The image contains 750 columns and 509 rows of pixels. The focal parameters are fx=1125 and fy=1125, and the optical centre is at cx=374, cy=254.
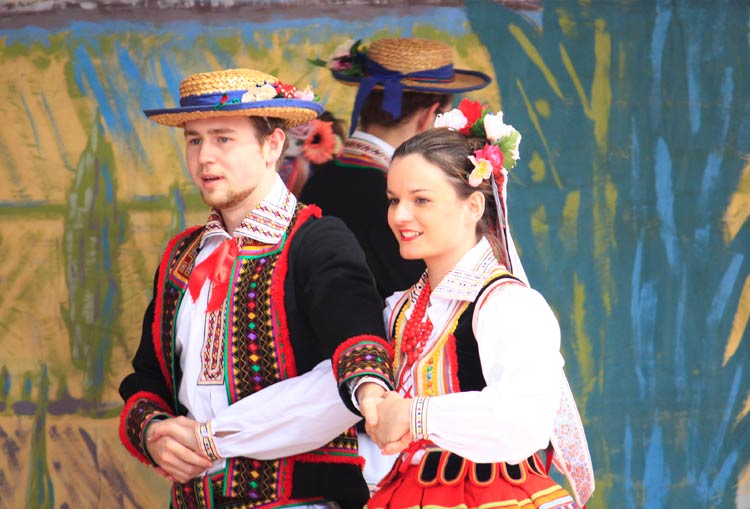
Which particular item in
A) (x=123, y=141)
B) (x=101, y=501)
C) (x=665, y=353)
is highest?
(x=123, y=141)

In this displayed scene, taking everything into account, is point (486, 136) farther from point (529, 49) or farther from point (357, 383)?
point (529, 49)

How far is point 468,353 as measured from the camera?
8.97 feet

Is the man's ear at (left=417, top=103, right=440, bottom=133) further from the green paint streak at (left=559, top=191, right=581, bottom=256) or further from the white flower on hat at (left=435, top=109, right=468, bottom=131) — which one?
the white flower on hat at (left=435, top=109, right=468, bottom=131)

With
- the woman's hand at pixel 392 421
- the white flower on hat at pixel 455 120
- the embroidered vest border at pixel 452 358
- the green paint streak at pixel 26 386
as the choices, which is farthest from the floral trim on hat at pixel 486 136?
the green paint streak at pixel 26 386

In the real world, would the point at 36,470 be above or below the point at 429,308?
below

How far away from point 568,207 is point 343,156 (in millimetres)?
1165

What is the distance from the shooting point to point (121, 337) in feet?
15.7

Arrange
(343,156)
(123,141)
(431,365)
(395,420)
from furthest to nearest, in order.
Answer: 1. (123,141)
2. (343,156)
3. (431,365)
4. (395,420)

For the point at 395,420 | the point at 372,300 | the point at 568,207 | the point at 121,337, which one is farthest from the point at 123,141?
the point at 395,420

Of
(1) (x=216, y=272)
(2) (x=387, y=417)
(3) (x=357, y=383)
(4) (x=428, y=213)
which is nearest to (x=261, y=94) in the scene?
(1) (x=216, y=272)

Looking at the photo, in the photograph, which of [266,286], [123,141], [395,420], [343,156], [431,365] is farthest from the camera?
[123,141]

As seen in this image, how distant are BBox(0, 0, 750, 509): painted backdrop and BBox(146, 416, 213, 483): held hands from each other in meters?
1.92

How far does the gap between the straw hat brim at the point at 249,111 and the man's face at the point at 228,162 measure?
0.11 ft

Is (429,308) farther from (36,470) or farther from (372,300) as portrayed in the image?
(36,470)
